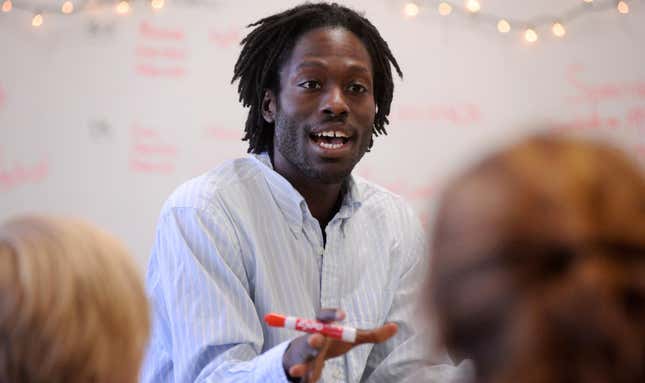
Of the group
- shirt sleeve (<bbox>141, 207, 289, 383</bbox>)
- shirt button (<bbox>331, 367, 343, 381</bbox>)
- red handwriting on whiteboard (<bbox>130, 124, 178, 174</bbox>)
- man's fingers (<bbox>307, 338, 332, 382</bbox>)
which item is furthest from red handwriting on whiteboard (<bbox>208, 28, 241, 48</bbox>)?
man's fingers (<bbox>307, 338, 332, 382</bbox>)

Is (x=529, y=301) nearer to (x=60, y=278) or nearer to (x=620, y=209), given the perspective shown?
(x=620, y=209)

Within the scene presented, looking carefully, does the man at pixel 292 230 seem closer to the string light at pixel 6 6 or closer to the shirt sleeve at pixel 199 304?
the shirt sleeve at pixel 199 304

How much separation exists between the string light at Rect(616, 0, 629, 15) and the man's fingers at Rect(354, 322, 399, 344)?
1.96m

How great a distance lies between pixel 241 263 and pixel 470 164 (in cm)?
104

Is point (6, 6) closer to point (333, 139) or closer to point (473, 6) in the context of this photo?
point (333, 139)

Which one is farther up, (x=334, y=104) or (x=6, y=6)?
(x=6, y=6)

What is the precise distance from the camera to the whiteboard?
2336 millimetres

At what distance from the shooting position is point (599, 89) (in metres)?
2.75

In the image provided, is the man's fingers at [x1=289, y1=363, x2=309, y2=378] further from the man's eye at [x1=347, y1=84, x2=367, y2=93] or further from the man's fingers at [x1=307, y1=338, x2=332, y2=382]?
the man's eye at [x1=347, y1=84, x2=367, y2=93]

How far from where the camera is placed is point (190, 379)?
148 cm

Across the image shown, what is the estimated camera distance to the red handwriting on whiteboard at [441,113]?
102 inches

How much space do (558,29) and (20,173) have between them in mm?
1653

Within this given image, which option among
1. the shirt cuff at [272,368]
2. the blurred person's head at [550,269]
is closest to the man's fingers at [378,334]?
the shirt cuff at [272,368]

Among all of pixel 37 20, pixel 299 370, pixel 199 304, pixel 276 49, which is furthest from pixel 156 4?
pixel 299 370
